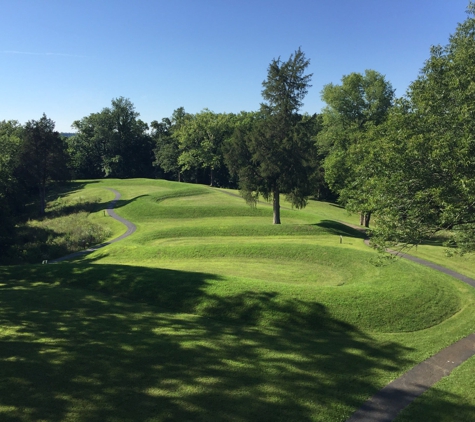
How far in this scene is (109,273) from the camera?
2017 centimetres

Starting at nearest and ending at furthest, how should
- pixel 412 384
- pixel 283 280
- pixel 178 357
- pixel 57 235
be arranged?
pixel 178 357 → pixel 412 384 → pixel 283 280 → pixel 57 235

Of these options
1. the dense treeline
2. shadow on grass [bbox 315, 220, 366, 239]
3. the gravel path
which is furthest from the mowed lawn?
shadow on grass [bbox 315, 220, 366, 239]

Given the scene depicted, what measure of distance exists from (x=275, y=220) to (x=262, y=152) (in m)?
8.09

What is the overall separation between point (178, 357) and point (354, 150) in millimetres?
34149

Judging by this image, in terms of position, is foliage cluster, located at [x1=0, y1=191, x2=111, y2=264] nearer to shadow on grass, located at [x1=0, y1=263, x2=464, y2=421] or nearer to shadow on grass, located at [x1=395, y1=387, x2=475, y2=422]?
shadow on grass, located at [x1=0, y1=263, x2=464, y2=421]

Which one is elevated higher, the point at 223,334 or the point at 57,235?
the point at 223,334

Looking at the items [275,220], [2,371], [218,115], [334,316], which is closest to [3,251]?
[275,220]

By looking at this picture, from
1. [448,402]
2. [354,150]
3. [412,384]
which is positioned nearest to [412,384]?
[412,384]

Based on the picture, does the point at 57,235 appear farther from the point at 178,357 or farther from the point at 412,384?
the point at 412,384

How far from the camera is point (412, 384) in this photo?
1080 centimetres

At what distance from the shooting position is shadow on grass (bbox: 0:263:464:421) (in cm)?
836

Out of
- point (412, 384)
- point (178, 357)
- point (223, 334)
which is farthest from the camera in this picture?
point (223, 334)

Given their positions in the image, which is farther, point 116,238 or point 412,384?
point 116,238

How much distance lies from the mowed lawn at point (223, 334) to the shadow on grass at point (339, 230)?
33.7ft
